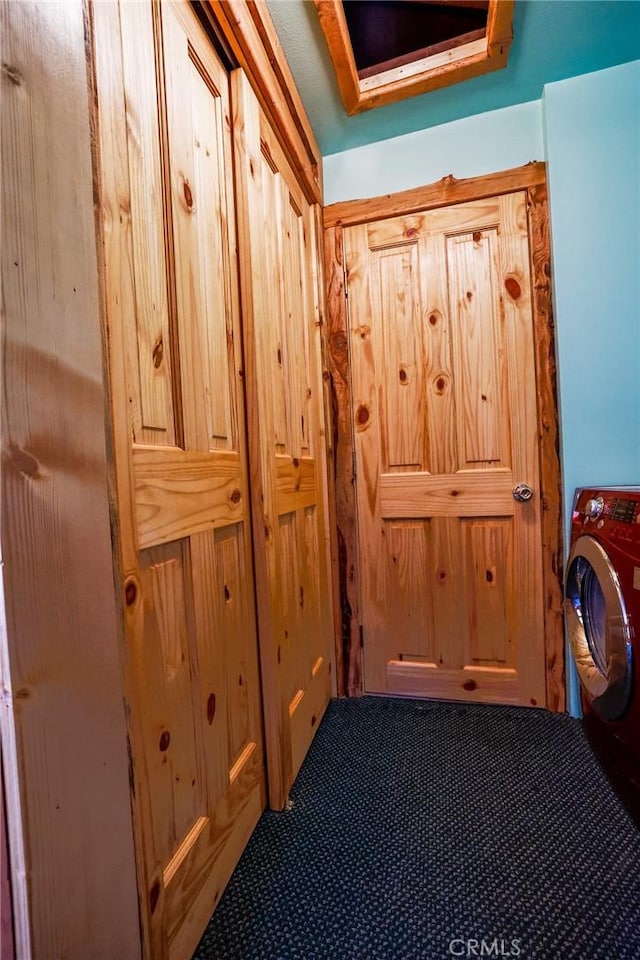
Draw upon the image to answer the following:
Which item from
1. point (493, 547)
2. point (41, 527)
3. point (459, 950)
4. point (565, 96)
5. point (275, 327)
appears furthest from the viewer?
point (493, 547)

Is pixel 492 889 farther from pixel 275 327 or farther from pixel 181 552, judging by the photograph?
pixel 275 327

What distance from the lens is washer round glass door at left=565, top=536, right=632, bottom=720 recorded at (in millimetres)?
1034

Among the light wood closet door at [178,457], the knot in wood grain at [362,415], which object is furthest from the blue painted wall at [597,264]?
the light wood closet door at [178,457]

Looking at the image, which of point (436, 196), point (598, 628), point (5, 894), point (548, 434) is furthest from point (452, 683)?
point (436, 196)

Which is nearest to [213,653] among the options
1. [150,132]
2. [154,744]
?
[154,744]

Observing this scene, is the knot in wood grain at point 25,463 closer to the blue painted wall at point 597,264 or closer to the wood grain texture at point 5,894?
the wood grain texture at point 5,894

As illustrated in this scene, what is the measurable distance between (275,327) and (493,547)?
4.00 ft

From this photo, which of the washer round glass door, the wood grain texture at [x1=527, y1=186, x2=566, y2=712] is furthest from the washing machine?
the wood grain texture at [x1=527, y1=186, x2=566, y2=712]

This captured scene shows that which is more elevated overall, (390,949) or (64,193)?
(64,193)

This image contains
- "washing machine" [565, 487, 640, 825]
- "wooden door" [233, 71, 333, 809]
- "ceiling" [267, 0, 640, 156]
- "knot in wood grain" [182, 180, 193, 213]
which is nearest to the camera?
"knot in wood grain" [182, 180, 193, 213]

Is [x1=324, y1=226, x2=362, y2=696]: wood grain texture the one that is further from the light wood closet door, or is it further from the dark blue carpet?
the light wood closet door

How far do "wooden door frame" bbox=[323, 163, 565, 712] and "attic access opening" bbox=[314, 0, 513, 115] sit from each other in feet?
1.08

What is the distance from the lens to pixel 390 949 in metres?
0.85

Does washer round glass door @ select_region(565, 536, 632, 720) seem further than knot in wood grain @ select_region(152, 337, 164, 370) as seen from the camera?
Yes
